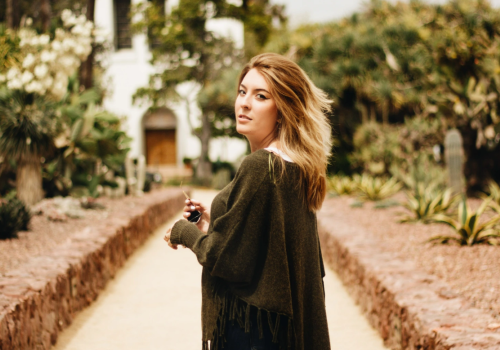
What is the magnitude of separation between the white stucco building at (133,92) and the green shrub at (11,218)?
811 inches

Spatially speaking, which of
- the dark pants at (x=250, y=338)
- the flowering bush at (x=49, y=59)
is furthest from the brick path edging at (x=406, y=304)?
the flowering bush at (x=49, y=59)

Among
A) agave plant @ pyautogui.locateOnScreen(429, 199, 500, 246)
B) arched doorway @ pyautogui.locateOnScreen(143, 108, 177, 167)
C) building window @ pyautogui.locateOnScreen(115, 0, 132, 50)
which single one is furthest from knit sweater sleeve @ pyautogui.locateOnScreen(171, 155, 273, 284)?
building window @ pyautogui.locateOnScreen(115, 0, 132, 50)

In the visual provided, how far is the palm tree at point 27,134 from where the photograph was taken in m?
8.51

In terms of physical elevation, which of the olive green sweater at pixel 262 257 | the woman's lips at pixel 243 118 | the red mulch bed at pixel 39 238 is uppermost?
the woman's lips at pixel 243 118

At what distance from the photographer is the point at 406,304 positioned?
3.39 meters

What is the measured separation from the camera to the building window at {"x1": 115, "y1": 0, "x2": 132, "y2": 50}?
2934cm

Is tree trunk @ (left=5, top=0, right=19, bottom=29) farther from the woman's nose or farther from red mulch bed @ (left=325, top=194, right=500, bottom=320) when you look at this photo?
the woman's nose

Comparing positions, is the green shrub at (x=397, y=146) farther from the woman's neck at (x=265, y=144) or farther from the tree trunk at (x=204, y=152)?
the woman's neck at (x=265, y=144)

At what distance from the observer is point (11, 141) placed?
27.9ft

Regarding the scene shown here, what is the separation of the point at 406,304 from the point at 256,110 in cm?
200

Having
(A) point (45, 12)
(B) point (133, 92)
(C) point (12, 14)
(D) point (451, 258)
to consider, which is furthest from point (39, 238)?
(B) point (133, 92)

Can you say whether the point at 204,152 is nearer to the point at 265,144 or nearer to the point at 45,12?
the point at 45,12

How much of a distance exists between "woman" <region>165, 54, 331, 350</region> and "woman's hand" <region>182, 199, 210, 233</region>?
3cm

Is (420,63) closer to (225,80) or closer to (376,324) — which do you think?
(225,80)
